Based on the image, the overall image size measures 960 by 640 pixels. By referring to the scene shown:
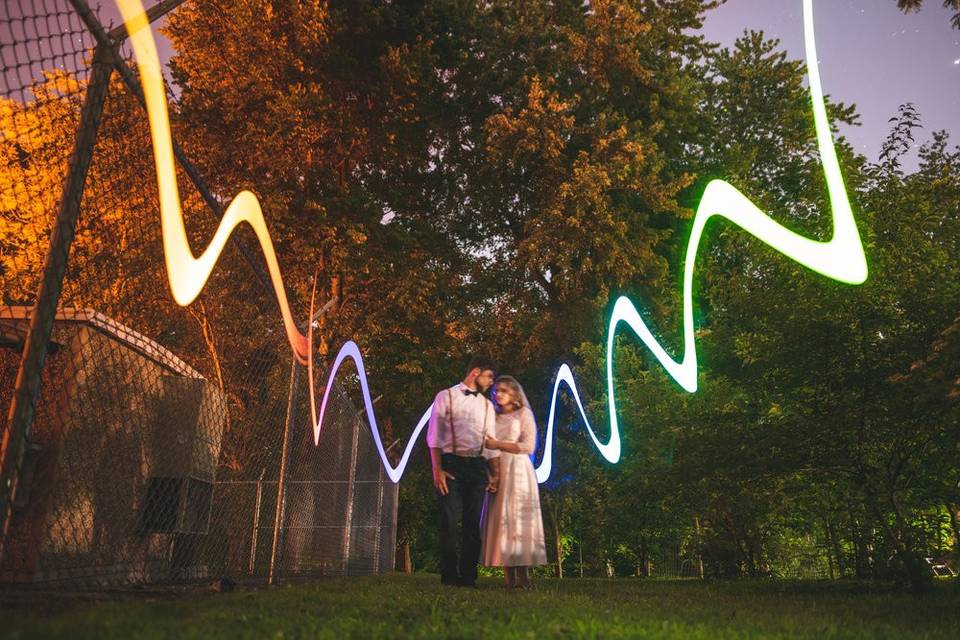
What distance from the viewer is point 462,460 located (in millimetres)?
8164

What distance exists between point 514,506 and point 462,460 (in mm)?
949

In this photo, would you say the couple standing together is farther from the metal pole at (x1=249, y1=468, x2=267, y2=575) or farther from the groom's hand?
the metal pole at (x1=249, y1=468, x2=267, y2=575)

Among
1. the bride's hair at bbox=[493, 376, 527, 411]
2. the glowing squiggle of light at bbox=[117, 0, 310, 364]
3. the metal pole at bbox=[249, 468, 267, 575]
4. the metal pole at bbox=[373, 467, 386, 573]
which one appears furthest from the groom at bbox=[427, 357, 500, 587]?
the metal pole at bbox=[373, 467, 386, 573]

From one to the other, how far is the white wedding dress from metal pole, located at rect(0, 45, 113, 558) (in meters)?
5.48

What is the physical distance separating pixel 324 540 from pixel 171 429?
414cm

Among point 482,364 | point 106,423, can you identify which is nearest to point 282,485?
point 106,423

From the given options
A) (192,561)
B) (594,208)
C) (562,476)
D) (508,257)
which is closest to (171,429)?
(192,561)

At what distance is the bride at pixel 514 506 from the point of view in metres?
8.52

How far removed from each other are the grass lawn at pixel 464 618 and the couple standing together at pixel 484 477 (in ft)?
5.01

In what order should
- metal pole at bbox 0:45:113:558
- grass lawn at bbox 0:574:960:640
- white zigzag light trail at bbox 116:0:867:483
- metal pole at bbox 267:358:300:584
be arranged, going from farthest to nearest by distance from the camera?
1. metal pole at bbox 267:358:300:584
2. white zigzag light trail at bbox 116:0:867:483
3. metal pole at bbox 0:45:113:558
4. grass lawn at bbox 0:574:960:640

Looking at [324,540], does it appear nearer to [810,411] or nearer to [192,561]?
[192,561]

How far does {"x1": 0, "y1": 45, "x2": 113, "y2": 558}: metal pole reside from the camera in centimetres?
365

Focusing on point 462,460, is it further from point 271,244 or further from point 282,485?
point 271,244

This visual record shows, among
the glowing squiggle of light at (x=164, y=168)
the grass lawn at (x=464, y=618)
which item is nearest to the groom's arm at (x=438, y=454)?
the grass lawn at (x=464, y=618)
